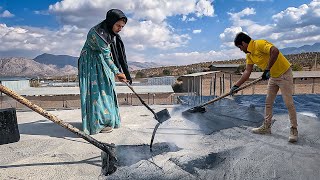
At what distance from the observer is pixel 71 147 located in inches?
122

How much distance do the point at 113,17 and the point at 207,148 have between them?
6.23ft

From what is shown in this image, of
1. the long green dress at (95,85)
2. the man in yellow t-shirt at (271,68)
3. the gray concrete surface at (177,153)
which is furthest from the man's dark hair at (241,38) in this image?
the long green dress at (95,85)

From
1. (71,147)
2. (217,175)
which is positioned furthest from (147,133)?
(217,175)

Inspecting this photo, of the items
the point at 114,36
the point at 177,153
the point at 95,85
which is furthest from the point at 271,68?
the point at 95,85

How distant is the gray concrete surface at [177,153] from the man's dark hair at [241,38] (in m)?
1.14

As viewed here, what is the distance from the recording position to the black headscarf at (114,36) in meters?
3.54

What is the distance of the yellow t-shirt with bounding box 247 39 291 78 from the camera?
3.50 metres

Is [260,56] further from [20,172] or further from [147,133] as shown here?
[20,172]

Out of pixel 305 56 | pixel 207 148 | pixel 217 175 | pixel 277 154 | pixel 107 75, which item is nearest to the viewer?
pixel 217 175

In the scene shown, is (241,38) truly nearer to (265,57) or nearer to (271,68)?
(265,57)

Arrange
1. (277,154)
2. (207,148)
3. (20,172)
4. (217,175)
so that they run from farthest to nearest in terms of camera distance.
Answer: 1. (207,148)
2. (277,154)
3. (20,172)
4. (217,175)

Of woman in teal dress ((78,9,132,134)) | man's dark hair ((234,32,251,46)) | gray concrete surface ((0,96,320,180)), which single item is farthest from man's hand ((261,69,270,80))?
woman in teal dress ((78,9,132,134))

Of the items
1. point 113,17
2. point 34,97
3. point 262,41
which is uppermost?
point 113,17

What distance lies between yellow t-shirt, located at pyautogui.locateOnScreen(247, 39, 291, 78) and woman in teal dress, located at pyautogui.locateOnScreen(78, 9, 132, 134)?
164 cm
